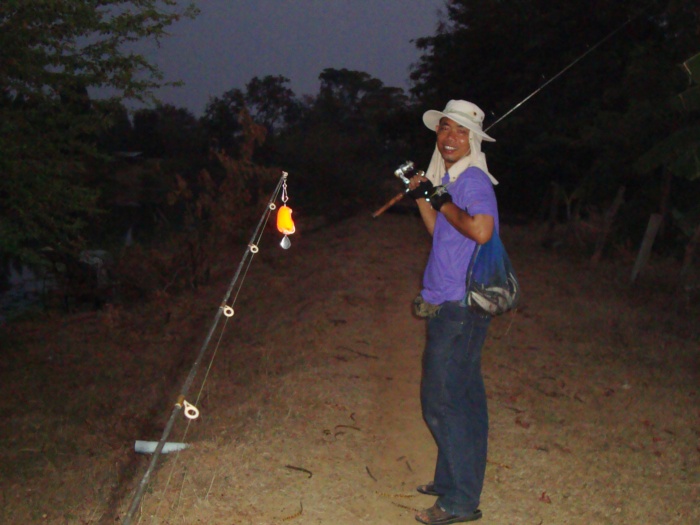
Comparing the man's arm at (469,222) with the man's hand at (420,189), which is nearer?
the man's arm at (469,222)

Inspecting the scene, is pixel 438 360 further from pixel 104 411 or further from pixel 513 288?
pixel 104 411

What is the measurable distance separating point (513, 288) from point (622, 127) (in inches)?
390

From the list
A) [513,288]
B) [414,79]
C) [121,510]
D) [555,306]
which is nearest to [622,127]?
[555,306]

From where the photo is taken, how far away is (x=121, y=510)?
420 centimetres

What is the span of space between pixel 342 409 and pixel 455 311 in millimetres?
2378

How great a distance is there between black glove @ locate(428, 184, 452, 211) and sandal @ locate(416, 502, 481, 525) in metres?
1.58

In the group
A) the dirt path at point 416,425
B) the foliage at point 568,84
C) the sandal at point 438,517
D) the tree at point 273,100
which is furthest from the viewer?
the tree at point 273,100

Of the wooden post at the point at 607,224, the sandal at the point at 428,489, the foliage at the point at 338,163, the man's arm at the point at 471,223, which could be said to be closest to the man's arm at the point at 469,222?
the man's arm at the point at 471,223

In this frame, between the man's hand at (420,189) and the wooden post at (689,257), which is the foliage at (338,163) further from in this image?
the man's hand at (420,189)

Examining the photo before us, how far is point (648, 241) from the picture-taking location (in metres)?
11.7

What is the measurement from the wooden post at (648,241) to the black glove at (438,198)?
896 cm

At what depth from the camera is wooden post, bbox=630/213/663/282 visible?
11539mm

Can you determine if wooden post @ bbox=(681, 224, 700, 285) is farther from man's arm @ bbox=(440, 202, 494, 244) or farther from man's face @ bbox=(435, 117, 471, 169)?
man's arm @ bbox=(440, 202, 494, 244)

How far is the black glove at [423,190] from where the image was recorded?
140 inches
